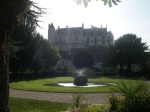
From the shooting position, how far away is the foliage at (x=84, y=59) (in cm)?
7919

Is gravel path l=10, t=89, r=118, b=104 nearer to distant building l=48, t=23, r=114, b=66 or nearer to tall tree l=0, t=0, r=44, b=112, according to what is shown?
tall tree l=0, t=0, r=44, b=112

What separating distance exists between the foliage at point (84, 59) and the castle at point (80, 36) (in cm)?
5773

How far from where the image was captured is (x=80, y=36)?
460ft

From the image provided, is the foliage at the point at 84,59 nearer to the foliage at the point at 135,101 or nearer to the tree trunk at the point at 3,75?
the foliage at the point at 135,101

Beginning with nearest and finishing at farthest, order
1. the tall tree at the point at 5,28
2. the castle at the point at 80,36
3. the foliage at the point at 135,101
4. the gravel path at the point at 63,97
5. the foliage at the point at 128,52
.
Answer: the tall tree at the point at 5,28
the foliage at the point at 135,101
the gravel path at the point at 63,97
the foliage at the point at 128,52
the castle at the point at 80,36

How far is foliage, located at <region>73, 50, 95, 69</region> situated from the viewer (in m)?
79.2

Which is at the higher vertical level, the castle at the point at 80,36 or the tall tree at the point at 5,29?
the castle at the point at 80,36

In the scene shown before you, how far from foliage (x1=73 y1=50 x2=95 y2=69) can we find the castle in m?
57.7

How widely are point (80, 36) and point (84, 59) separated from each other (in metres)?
61.7

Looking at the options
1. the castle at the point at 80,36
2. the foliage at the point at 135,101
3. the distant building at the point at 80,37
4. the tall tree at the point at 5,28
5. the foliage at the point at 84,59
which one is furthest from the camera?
the castle at the point at 80,36

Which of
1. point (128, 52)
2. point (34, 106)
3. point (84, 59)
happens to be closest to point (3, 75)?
point (34, 106)

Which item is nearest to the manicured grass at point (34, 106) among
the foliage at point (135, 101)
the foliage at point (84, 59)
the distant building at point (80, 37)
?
the foliage at point (135, 101)

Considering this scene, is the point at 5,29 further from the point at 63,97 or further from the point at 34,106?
the point at 63,97

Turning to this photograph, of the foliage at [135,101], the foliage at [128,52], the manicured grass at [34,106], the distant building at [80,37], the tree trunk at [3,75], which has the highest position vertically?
the distant building at [80,37]
